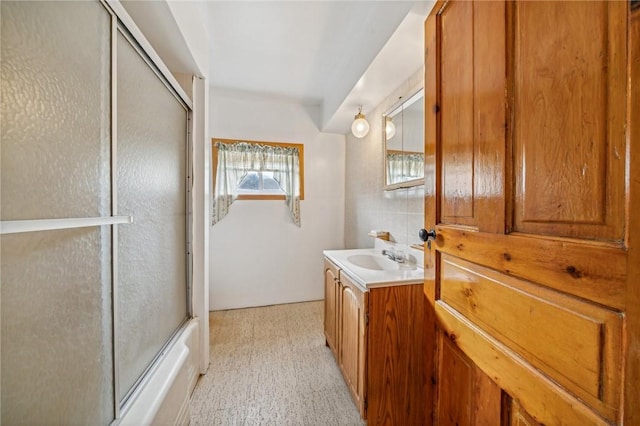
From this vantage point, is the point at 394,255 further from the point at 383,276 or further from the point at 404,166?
the point at 404,166

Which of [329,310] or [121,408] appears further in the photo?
[329,310]

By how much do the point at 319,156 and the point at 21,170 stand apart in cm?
261

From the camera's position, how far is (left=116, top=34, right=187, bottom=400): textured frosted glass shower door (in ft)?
2.96

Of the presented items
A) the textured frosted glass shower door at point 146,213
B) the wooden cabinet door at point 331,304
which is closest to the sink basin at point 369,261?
the wooden cabinet door at point 331,304

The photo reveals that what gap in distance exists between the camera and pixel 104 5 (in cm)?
77

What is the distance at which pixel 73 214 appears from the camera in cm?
67

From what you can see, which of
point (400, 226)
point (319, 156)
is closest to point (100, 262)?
point (400, 226)

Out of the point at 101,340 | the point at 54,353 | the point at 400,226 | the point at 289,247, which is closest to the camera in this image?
the point at 54,353

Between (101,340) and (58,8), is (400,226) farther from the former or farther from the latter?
(58,8)

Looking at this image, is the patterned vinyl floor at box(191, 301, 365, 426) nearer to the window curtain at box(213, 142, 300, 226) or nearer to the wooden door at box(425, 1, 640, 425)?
the wooden door at box(425, 1, 640, 425)

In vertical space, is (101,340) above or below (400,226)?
below

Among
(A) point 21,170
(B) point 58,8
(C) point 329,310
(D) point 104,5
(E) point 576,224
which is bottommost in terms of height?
(C) point 329,310

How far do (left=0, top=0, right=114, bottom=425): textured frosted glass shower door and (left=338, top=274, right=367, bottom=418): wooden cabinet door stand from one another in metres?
1.05

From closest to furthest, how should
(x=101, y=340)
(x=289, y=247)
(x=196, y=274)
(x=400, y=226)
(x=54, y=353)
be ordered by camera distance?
(x=54, y=353), (x=101, y=340), (x=196, y=274), (x=400, y=226), (x=289, y=247)
